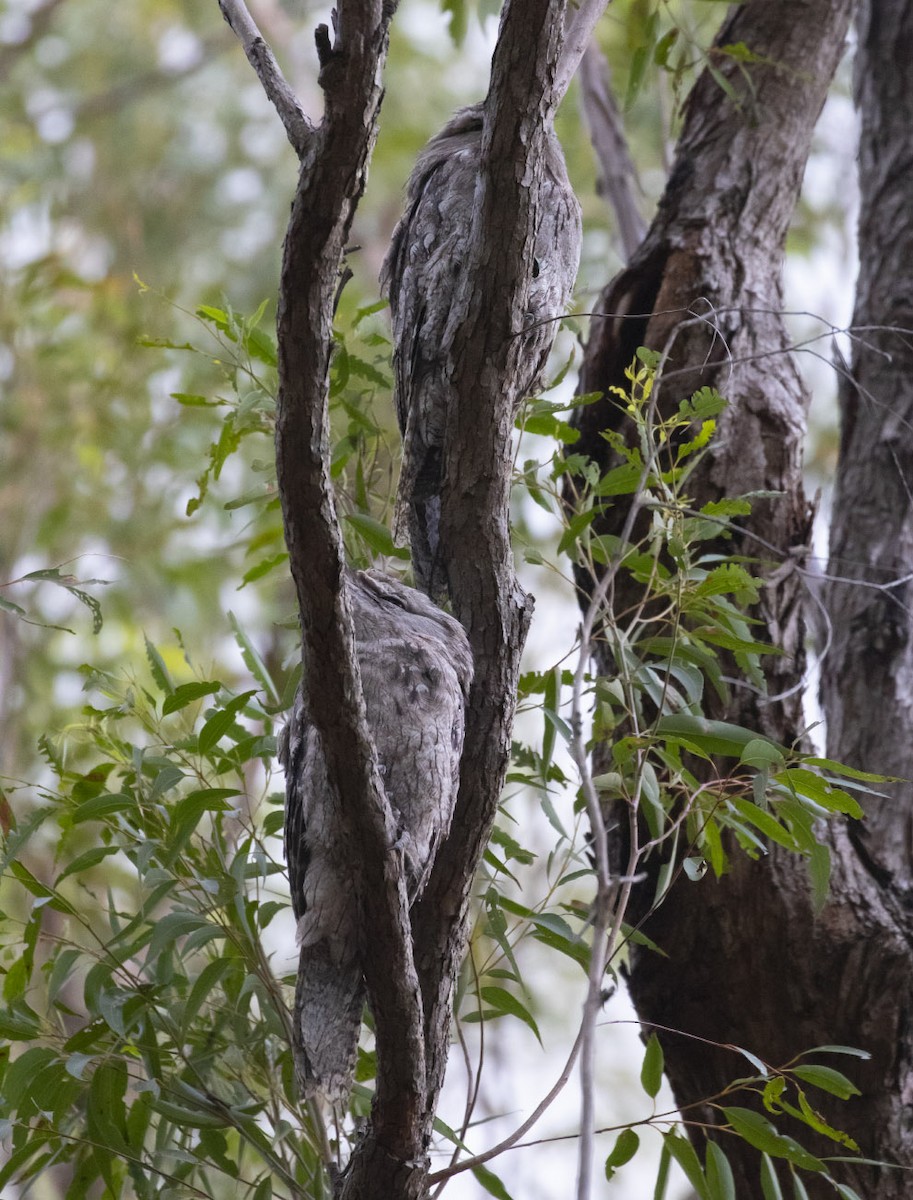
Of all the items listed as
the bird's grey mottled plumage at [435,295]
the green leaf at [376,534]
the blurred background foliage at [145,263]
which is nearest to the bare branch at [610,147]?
the blurred background foliage at [145,263]

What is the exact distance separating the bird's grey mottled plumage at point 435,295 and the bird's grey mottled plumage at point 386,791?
0.31 feet

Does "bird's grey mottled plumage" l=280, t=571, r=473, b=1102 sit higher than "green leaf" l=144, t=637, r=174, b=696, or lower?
lower

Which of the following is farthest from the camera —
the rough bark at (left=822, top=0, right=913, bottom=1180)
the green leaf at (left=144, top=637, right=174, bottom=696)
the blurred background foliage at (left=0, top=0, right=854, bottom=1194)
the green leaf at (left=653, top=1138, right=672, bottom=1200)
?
the blurred background foliage at (left=0, top=0, right=854, bottom=1194)

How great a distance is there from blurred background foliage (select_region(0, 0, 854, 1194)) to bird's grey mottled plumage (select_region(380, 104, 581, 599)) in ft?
4.91

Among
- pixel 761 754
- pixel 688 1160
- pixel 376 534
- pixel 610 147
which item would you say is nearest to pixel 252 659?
pixel 376 534

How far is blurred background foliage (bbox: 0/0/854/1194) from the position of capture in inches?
150

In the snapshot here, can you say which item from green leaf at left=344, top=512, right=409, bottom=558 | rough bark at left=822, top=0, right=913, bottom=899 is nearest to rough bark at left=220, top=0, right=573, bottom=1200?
green leaf at left=344, top=512, right=409, bottom=558

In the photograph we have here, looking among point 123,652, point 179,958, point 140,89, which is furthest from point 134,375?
point 179,958

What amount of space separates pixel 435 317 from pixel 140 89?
4.31 meters

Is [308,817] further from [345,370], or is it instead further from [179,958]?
[345,370]

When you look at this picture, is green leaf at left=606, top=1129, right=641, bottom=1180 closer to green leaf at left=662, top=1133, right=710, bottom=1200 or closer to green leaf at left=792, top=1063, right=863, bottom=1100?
green leaf at left=662, top=1133, right=710, bottom=1200

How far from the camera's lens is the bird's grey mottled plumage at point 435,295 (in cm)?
125

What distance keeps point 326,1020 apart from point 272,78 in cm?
80

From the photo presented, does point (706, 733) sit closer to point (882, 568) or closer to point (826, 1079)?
point (826, 1079)
